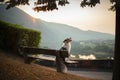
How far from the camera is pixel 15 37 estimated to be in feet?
35.4

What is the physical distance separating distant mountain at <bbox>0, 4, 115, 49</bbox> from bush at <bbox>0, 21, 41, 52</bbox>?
0.81 feet

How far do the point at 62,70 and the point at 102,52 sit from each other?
6.62ft

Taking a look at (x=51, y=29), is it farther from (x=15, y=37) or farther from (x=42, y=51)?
(x=42, y=51)

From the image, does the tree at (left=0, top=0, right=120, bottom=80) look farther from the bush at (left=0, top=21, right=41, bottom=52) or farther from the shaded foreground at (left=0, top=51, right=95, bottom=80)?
the bush at (left=0, top=21, right=41, bottom=52)

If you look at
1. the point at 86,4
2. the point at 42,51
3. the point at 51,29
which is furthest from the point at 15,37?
the point at 86,4

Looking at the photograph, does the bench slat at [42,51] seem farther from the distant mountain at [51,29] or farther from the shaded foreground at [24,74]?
the distant mountain at [51,29]

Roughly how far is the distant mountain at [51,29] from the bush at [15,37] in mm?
248

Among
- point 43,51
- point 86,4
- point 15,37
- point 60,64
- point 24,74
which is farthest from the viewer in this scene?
point 15,37

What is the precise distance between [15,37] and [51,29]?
5.05 ft

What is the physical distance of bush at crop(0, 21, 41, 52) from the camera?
10.3m

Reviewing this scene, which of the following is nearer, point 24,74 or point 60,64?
point 24,74

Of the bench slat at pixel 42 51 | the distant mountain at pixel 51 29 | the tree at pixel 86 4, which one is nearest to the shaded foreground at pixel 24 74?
the bench slat at pixel 42 51

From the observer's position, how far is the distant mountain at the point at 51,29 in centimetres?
968

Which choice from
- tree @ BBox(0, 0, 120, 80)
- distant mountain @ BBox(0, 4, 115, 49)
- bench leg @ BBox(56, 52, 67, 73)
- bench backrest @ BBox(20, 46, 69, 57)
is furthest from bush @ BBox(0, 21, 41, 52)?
bench leg @ BBox(56, 52, 67, 73)
